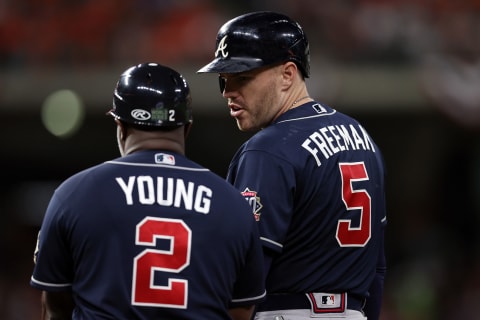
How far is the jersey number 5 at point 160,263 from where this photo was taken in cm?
300

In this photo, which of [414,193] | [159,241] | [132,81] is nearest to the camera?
[159,241]

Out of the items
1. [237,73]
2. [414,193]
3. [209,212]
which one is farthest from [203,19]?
[209,212]

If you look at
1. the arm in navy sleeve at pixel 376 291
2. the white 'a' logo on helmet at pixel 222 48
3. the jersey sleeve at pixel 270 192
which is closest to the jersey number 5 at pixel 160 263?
the jersey sleeve at pixel 270 192

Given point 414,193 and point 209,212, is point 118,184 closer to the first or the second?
point 209,212

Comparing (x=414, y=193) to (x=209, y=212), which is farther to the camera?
(x=414, y=193)

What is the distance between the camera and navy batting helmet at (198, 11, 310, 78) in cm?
375

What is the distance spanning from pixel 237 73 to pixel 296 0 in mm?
8129

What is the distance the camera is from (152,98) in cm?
319

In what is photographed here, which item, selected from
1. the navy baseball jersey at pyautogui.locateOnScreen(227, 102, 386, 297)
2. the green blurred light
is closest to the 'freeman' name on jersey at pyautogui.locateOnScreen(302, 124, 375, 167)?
the navy baseball jersey at pyautogui.locateOnScreen(227, 102, 386, 297)

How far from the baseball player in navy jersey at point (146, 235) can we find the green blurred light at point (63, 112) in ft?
28.4

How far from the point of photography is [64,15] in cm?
1198

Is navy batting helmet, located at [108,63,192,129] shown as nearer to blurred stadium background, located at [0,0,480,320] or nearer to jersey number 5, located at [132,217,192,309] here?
jersey number 5, located at [132,217,192,309]

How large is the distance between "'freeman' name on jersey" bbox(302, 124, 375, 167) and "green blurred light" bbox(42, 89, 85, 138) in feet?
26.9

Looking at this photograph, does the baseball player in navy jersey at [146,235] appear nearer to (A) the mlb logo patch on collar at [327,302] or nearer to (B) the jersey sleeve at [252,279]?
(B) the jersey sleeve at [252,279]
